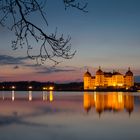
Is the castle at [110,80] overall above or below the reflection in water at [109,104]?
above

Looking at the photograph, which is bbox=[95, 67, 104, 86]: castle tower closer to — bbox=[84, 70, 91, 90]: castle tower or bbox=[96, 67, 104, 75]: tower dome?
bbox=[96, 67, 104, 75]: tower dome

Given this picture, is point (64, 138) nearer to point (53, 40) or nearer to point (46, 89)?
point (53, 40)

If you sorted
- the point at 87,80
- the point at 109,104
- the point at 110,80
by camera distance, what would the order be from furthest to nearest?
the point at 87,80, the point at 110,80, the point at 109,104

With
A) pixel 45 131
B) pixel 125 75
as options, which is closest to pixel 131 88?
pixel 125 75

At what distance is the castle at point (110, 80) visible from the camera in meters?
97.2

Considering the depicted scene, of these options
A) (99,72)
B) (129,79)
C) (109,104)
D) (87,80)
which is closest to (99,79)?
(99,72)

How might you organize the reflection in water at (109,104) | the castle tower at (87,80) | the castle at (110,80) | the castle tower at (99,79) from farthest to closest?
the castle tower at (87,80) < the castle tower at (99,79) < the castle at (110,80) < the reflection in water at (109,104)

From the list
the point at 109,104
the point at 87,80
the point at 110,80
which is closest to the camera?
the point at 109,104

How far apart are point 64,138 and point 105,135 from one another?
145 cm

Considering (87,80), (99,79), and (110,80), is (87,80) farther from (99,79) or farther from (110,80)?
(110,80)

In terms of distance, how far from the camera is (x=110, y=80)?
97.9 m

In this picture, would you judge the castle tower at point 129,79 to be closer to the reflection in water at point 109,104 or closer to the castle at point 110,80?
the castle at point 110,80

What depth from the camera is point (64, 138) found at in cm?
1100

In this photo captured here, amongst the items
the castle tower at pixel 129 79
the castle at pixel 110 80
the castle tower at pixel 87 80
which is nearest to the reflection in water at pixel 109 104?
the castle at pixel 110 80
